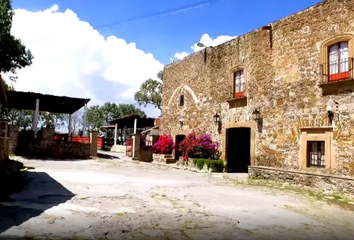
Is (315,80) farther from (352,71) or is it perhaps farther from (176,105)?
(176,105)

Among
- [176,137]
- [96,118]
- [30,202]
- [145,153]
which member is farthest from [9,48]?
[96,118]

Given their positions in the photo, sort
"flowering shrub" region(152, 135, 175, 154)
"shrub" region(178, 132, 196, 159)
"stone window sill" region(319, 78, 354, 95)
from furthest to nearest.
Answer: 1. "flowering shrub" region(152, 135, 175, 154)
2. "shrub" region(178, 132, 196, 159)
3. "stone window sill" region(319, 78, 354, 95)

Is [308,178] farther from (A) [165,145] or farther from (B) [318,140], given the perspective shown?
(A) [165,145]

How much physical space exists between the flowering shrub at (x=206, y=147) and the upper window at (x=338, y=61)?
6.07m

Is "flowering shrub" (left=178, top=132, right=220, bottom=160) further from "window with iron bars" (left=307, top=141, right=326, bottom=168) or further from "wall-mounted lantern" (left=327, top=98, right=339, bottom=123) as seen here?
"wall-mounted lantern" (left=327, top=98, right=339, bottom=123)

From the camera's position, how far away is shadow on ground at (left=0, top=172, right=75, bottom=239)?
4177mm

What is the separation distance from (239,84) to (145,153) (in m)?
9.35

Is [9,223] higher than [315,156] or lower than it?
lower

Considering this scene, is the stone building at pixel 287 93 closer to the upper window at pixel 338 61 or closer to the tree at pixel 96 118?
the upper window at pixel 338 61

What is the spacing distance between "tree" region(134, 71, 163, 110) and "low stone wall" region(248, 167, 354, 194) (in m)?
25.6

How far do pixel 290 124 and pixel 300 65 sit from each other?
1.97 m

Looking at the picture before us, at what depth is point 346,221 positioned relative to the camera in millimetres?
5441

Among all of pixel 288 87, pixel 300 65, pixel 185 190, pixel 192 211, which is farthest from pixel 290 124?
pixel 192 211

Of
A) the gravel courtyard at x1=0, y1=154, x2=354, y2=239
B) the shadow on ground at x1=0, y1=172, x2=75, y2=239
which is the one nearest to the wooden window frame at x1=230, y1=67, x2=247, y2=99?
the gravel courtyard at x1=0, y1=154, x2=354, y2=239
